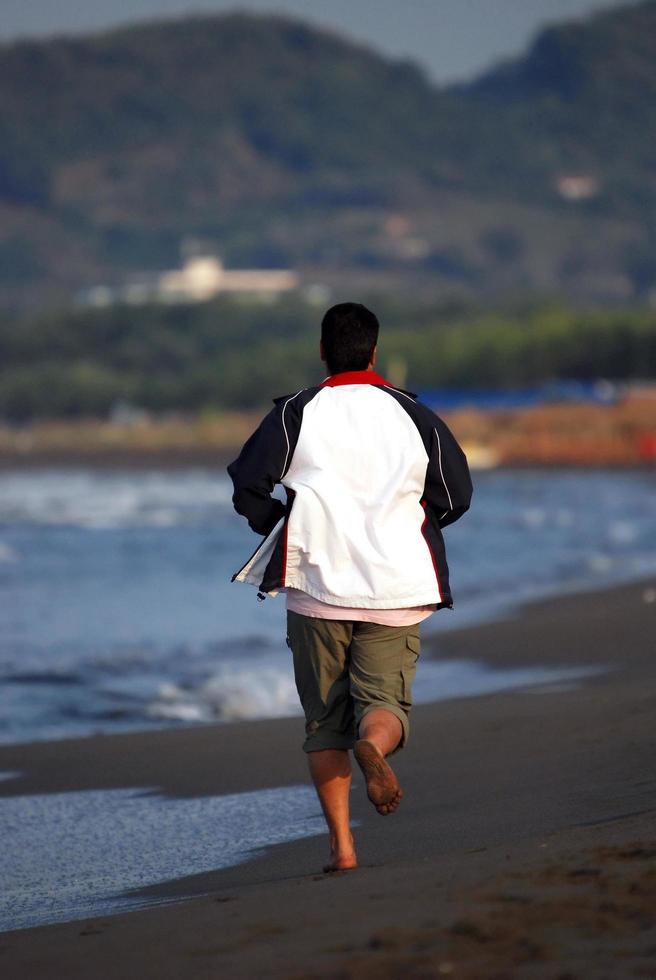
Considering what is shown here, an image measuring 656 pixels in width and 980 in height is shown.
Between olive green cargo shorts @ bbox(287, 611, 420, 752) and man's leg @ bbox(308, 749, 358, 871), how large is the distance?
1.1 inches

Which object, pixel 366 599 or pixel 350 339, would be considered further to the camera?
pixel 350 339

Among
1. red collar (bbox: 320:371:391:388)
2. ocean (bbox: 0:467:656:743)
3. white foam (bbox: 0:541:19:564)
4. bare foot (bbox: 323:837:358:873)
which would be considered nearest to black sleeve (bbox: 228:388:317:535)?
red collar (bbox: 320:371:391:388)

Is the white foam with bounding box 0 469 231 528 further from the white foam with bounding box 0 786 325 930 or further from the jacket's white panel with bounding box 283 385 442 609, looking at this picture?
the jacket's white panel with bounding box 283 385 442 609

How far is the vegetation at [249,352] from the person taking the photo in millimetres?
87125

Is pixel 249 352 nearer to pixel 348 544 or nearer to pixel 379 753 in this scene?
pixel 348 544

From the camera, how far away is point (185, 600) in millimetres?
16672

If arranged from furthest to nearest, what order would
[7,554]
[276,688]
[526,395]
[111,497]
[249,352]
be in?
[249,352], [526,395], [111,497], [7,554], [276,688]

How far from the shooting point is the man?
4.47 meters

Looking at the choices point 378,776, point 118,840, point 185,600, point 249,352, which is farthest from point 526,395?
point 378,776

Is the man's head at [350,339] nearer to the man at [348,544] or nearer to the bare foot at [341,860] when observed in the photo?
the man at [348,544]

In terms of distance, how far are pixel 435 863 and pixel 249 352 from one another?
10791 cm

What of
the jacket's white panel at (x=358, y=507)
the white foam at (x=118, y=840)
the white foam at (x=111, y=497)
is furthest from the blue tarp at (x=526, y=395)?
the jacket's white panel at (x=358, y=507)

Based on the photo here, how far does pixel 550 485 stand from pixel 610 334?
36.9m

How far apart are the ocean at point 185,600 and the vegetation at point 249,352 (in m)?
46.3
